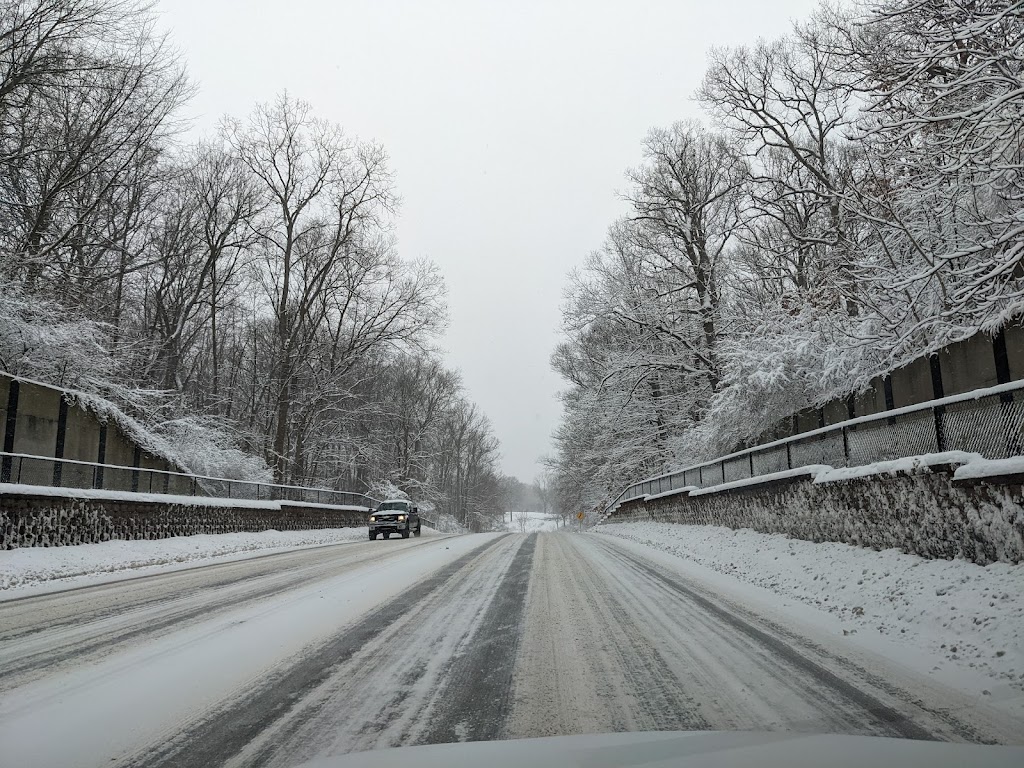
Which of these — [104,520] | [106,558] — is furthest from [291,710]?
[104,520]

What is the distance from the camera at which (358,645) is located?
5.31 m

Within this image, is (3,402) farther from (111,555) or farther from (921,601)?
(921,601)

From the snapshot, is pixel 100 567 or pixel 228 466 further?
pixel 228 466

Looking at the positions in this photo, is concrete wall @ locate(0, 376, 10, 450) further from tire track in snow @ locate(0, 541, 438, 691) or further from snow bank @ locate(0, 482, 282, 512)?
tire track in snow @ locate(0, 541, 438, 691)

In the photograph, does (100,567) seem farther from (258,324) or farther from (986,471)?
(258,324)

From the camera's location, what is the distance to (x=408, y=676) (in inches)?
174

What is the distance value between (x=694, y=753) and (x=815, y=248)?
17.6 m

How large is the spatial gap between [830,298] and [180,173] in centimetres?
2132

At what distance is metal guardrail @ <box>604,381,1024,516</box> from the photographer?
22.2 feet

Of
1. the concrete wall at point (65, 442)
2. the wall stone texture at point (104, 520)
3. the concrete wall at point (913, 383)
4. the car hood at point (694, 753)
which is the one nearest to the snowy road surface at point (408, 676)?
the car hood at point (694, 753)

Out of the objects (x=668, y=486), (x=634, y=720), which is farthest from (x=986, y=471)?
(x=668, y=486)

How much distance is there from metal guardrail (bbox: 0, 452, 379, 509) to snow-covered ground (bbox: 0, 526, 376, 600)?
5.14 ft

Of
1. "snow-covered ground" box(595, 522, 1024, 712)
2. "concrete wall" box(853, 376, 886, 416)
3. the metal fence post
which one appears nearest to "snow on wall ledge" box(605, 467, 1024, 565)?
"snow-covered ground" box(595, 522, 1024, 712)

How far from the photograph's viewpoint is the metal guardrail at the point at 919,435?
6762 mm
